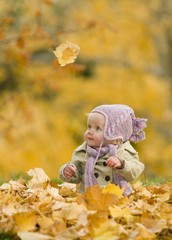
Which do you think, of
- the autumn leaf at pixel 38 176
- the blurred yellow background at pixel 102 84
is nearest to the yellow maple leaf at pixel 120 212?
the autumn leaf at pixel 38 176

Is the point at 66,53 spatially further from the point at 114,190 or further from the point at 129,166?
the point at 114,190

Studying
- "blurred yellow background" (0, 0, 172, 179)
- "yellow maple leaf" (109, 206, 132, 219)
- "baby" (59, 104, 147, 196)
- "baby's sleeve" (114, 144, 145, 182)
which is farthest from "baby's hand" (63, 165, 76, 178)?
"blurred yellow background" (0, 0, 172, 179)

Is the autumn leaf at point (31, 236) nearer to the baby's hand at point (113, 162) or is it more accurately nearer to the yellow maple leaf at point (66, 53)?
the baby's hand at point (113, 162)

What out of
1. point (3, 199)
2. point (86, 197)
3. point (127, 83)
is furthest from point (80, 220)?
point (127, 83)

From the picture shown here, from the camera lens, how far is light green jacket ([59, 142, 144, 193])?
256cm

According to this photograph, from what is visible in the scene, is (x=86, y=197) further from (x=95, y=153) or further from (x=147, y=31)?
(x=147, y=31)

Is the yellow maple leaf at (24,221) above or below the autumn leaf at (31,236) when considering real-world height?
above

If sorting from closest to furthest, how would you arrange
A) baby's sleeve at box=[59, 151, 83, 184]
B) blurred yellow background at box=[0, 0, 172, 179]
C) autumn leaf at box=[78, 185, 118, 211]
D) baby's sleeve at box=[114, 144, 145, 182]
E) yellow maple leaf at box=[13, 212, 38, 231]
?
yellow maple leaf at box=[13, 212, 38, 231] → autumn leaf at box=[78, 185, 118, 211] → baby's sleeve at box=[114, 144, 145, 182] → baby's sleeve at box=[59, 151, 83, 184] → blurred yellow background at box=[0, 0, 172, 179]

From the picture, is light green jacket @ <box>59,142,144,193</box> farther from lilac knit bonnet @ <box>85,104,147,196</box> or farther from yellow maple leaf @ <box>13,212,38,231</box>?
yellow maple leaf @ <box>13,212,38,231</box>

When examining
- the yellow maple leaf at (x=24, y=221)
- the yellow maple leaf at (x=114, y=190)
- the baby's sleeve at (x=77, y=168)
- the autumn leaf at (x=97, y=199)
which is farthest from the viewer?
the baby's sleeve at (x=77, y=168)

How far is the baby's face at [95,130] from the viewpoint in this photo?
2.63m

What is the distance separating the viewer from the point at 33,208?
7.64ft

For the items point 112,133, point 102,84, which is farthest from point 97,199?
point 102,84

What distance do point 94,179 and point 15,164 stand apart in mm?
5695
